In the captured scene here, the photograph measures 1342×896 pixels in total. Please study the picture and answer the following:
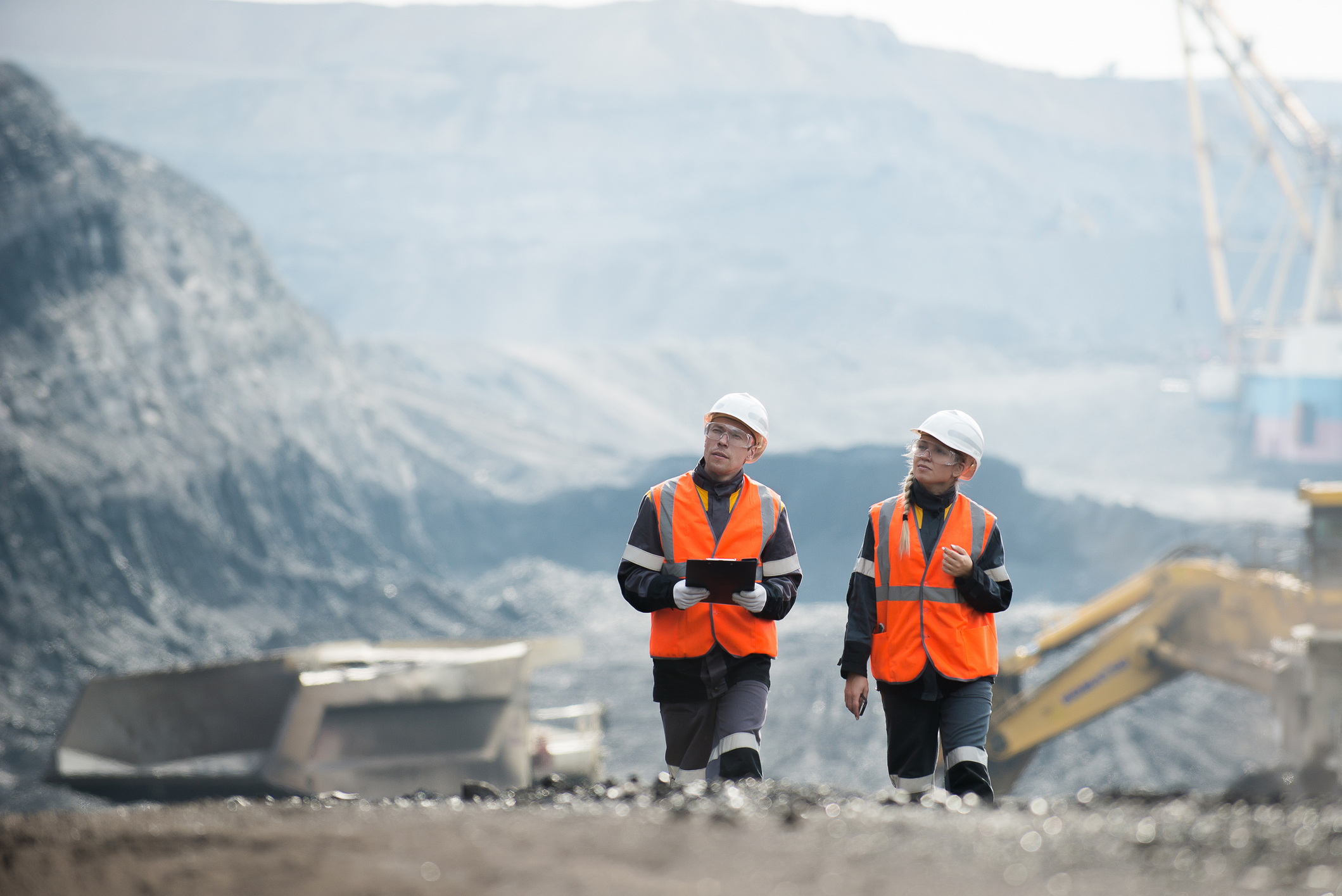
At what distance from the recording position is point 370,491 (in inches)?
884

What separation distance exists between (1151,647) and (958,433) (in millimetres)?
6350

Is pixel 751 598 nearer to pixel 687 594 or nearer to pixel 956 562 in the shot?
pixel 687 594

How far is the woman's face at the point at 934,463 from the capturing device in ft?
10.5

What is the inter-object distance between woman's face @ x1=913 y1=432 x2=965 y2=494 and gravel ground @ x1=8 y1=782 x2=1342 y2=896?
864 millimetres

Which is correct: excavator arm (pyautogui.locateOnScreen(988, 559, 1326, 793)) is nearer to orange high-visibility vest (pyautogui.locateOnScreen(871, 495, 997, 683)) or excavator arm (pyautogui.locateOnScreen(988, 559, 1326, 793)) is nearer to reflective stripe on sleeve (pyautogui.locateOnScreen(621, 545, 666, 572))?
orange high-visibility vest (pyautogui.locateOnScreen(871, 495, 997, 683))

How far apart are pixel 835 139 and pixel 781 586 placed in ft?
212

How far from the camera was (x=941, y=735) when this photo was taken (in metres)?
3.28

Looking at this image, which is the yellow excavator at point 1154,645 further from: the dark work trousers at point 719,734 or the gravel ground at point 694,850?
the gravel ground at point 694,850

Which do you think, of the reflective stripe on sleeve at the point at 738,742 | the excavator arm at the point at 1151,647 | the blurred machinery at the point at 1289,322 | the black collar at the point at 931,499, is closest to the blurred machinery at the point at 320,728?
the excavator arm at the point at 1151,647

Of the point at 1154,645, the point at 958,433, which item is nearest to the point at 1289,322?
the point at 1154,645

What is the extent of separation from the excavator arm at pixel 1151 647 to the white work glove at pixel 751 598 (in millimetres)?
6265

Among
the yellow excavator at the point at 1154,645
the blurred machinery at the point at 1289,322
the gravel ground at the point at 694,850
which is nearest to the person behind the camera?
the gravel ground at the point at 694,850

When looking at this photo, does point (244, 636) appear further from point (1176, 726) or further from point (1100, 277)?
point (1100, 277)

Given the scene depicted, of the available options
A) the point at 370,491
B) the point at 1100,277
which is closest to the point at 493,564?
the point at 370,491
